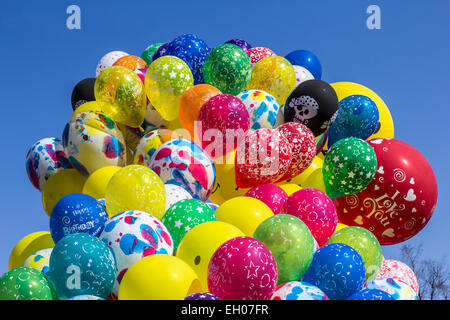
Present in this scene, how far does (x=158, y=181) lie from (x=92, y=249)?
1049mm

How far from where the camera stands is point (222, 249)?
358 centimetres

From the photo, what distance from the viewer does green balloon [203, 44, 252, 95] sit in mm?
5883

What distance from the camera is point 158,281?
3451mm

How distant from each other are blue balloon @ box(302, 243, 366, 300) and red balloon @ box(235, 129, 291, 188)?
1.32m

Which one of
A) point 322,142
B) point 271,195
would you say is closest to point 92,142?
point 271,195

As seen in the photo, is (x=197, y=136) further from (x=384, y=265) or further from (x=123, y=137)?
(x=384, y=265)

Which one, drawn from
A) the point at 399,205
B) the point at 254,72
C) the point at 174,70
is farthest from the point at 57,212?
the point at 399,205

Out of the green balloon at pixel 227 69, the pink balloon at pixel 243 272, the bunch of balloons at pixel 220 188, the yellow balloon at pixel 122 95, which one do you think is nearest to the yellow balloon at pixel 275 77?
the bunch of balloons at pixel 220 188

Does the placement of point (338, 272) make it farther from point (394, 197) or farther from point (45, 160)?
point (45, 160)

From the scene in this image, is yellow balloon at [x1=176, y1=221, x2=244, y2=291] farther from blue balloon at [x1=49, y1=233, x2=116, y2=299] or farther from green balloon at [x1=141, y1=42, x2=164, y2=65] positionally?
green balloon at [x1=141, y1=42, x2=164, y2=65]

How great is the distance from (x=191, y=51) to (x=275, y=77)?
103 centimetres

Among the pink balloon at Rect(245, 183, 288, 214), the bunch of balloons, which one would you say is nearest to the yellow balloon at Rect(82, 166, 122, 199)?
the bunch of balloons

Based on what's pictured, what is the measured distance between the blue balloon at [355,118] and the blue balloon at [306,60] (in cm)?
139

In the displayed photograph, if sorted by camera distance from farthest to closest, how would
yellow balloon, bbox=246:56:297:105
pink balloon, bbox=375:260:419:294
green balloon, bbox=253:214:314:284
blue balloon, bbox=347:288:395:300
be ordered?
yellow balloon, bbox=246:56:297:105 < pink balloon, bbox=375:260:419:294 < green balloon, bbox=253:214:314:284 < blue balloon, bbox=347:288:395:300
